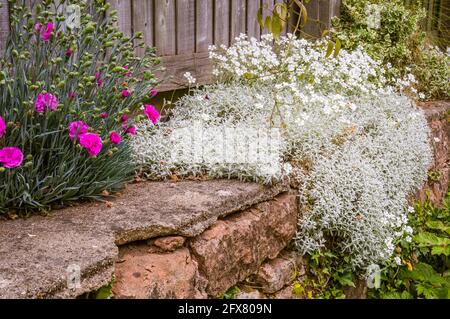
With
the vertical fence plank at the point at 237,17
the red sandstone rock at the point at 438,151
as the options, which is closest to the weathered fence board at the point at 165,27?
the vertical fence plank at the point at 237,17

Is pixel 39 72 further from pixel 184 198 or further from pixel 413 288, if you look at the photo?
pixel 413 288

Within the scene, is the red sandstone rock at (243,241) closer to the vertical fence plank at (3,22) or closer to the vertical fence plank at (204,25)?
the vertical fence plank at (3,22)

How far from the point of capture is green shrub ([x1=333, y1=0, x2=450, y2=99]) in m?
5.85

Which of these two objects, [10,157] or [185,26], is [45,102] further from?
[185,26]

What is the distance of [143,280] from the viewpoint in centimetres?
216

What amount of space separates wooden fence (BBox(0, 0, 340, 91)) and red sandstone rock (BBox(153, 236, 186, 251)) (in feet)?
5.98

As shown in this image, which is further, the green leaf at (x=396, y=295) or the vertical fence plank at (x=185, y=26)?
the vertical fence plank at (x=185, y=26)

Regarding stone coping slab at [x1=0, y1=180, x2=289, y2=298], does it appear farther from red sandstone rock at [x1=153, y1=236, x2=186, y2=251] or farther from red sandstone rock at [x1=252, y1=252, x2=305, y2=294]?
red sandstone rock at [x1=252, y1=252, x2=305, y2=294]

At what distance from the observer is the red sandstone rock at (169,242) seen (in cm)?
236

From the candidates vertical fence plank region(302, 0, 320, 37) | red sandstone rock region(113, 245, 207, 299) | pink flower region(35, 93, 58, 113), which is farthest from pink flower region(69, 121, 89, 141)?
vertical fence plank region(302, 0, 320, 37)

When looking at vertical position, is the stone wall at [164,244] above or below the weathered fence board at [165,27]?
below

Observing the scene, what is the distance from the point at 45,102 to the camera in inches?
92.0
